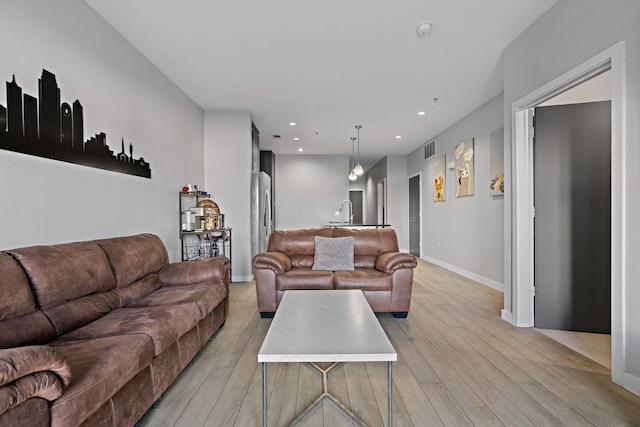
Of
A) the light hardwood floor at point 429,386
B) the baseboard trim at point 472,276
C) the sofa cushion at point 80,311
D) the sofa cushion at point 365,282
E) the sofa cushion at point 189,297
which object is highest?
the sofa cushion at point 80,311

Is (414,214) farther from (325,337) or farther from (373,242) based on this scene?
(325,337)

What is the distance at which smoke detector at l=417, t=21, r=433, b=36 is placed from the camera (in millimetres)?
2795

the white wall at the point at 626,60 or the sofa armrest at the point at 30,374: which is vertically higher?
the white wall at the point at 626,60

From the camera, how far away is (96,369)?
4.36ft

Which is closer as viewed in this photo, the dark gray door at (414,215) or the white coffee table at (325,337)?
the white coffee table at (325,337)

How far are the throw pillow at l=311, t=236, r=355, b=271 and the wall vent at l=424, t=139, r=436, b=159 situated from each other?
4235mm

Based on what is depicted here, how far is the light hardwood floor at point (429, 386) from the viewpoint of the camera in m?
1.74

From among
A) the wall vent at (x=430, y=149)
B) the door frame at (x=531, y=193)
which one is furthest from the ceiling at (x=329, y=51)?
the wall vent at (x=430, y=149)

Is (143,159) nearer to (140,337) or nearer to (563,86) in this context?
(140,337)

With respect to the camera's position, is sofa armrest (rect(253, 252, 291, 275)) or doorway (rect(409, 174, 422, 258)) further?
doorway (rect(409, 174, 422, 258))

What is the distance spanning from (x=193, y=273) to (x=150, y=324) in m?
1.11

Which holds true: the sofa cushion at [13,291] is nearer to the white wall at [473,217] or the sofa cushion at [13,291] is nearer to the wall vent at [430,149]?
the white wall at [473,217]

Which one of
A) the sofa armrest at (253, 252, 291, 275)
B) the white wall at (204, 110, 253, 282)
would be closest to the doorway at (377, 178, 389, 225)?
the white wall at (204, 110, 253, 282)

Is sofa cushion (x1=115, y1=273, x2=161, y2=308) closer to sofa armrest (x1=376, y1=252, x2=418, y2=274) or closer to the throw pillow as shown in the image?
the throw pillow
